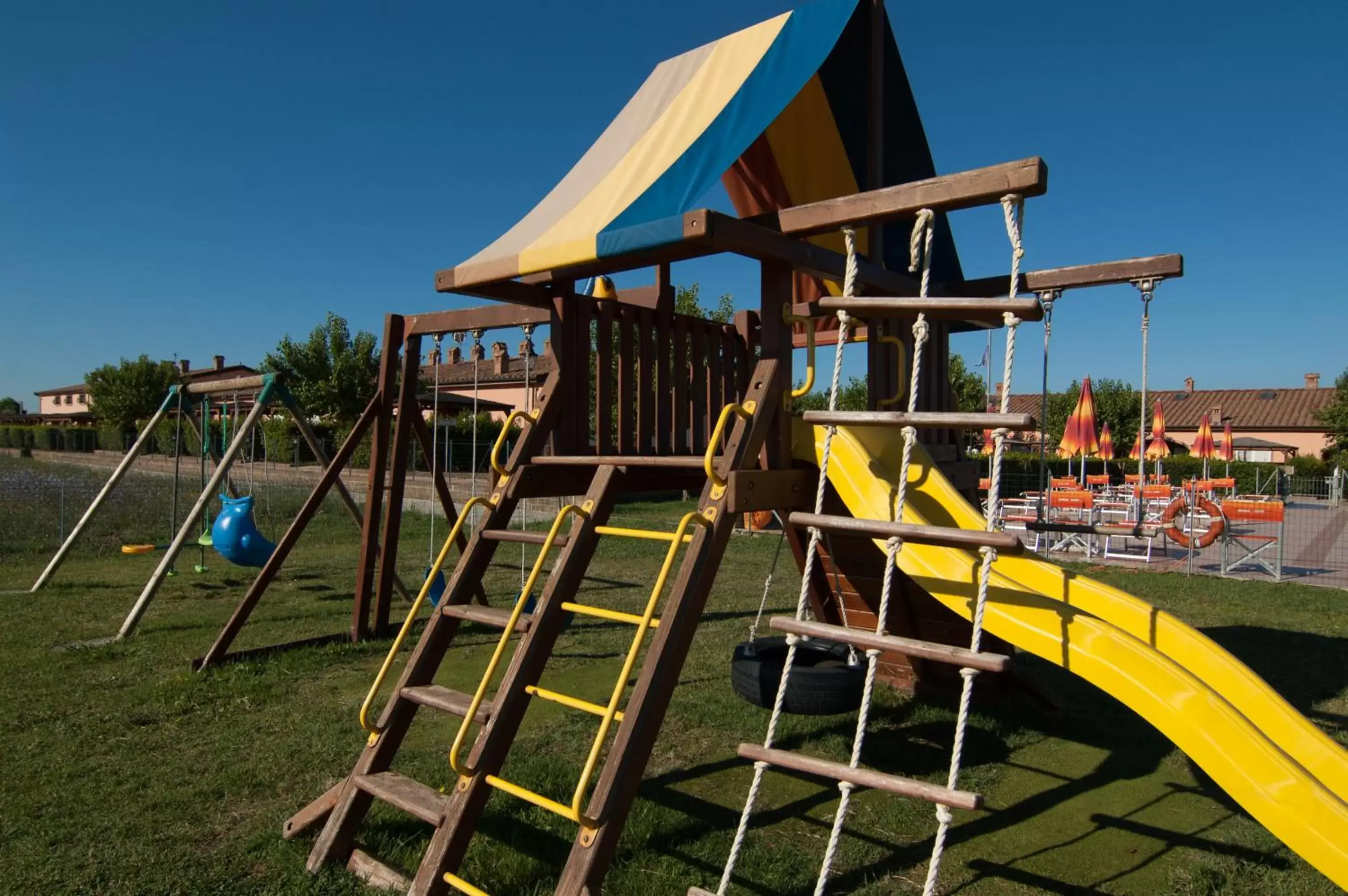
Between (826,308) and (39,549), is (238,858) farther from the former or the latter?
(39,549)

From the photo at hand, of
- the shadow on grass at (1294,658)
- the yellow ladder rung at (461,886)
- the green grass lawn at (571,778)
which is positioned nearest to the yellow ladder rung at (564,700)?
the yellow ladder rung at (461,886)

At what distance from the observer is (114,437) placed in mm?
43969

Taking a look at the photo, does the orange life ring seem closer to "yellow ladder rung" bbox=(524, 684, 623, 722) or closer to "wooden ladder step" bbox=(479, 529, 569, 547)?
"wooden ladder step" bbox=(479, 529, 569, 547)

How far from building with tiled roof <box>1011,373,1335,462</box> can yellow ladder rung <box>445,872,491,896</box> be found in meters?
49.0

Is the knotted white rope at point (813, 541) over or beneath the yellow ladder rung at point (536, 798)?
over

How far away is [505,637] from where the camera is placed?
11.3 feet

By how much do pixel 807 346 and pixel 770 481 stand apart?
66 centimetres

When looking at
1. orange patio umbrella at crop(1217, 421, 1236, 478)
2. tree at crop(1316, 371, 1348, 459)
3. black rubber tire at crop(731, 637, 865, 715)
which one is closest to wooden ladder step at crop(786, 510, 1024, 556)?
black rubber tire at crop(731, 637, 865, 715)

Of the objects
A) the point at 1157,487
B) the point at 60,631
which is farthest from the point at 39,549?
the point at 1157,487

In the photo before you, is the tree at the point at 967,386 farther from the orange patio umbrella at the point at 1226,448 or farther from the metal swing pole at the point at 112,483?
the metal swing pole at the point at 112,483

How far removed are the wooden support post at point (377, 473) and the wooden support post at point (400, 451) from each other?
0.07m

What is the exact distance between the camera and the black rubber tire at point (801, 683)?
452 centimetres

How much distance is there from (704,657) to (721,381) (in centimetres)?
291

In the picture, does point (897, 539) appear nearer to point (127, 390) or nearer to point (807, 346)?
point (807, 346)
